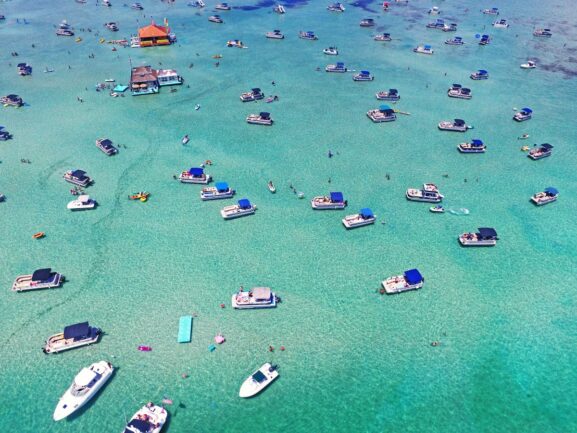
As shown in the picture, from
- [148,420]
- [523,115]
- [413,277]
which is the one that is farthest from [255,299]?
[523,115]

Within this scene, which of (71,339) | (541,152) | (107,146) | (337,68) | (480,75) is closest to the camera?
(71,339)

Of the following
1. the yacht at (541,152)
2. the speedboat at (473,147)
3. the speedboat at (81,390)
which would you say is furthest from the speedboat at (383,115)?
the speedboat at (81,390)

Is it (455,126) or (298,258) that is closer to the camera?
(298,258)

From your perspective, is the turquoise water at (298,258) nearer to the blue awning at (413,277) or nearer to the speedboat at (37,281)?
the speedboat at (37,281)

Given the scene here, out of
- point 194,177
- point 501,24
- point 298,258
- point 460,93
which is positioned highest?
point 501,24

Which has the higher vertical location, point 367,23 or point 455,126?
point 367,23

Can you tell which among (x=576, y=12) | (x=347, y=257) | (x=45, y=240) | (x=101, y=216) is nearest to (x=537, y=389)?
(x=347, y=257)

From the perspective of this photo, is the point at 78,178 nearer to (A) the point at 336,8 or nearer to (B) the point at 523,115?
(B) the point at 523,115
